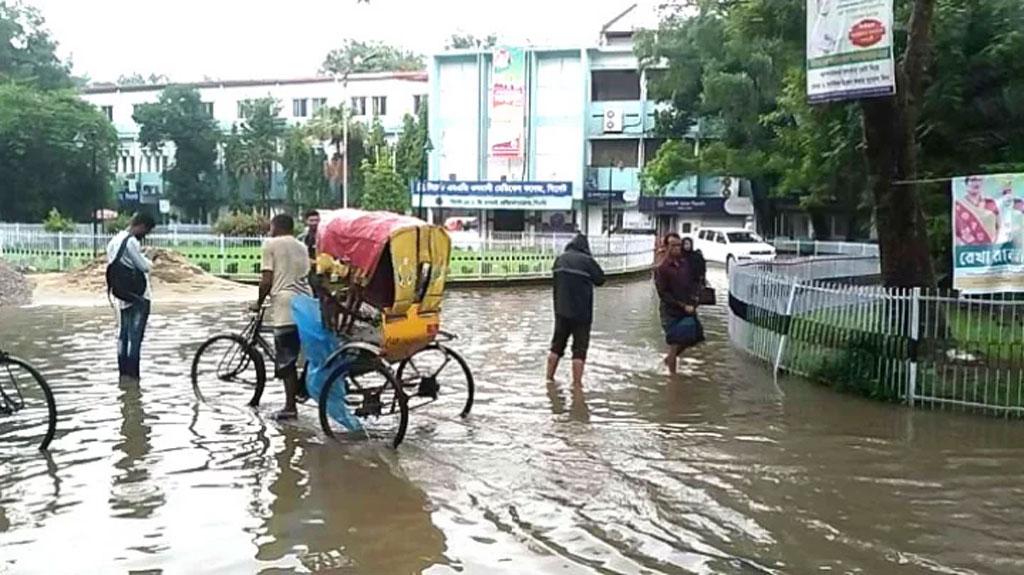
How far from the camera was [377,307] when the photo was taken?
29.3 feet

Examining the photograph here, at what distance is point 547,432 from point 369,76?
58420mm

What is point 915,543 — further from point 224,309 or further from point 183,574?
point 224,309

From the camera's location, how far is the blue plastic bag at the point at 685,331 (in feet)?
40.3

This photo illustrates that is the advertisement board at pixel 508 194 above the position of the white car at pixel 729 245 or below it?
above

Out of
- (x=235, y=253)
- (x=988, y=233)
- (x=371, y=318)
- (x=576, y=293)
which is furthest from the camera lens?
(x=235, y=253)

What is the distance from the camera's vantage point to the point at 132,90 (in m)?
69.2

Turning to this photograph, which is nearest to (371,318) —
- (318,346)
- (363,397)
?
(318,346)

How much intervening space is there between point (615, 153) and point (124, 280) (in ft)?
145

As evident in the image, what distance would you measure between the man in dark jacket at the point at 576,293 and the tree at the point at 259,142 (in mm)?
54040

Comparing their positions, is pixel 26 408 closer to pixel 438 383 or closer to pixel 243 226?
pixel 438 383

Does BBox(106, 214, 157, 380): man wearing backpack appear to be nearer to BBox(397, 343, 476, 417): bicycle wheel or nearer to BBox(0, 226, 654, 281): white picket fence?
BBox(397, 343, 476, 417): bicycle wheel

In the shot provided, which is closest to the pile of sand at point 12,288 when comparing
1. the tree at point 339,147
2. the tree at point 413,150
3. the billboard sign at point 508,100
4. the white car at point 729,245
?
the white car at point 729,245

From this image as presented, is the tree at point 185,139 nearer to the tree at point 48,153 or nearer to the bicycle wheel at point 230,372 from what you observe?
the tree at point 48,153

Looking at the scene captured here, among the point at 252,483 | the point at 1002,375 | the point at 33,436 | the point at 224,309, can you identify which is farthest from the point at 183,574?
the point at 224,309
